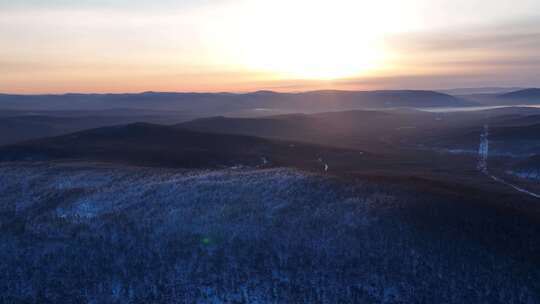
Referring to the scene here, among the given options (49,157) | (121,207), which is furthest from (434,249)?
(49,157)

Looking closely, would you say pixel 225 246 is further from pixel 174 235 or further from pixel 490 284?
pixel 490 284

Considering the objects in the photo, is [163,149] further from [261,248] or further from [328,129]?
[328,129]

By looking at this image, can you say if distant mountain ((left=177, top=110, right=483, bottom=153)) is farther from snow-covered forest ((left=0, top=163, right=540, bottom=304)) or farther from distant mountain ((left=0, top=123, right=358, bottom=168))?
snow-covered forest ((left=0, top=163, right=540, bottom=304))

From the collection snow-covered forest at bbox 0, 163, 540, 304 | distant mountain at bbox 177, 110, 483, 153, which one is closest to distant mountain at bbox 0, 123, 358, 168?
snow-covered forest at bbox 0, 163, 540, 304

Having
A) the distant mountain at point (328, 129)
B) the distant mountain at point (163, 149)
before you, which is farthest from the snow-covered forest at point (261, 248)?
the distant mountain at point (328, 129)

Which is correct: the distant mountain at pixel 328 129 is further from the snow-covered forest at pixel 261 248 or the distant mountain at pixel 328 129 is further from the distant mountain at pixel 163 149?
the snow-covered forest at pixel 261 248

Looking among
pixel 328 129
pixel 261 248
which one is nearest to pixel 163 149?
pixel 261 248
